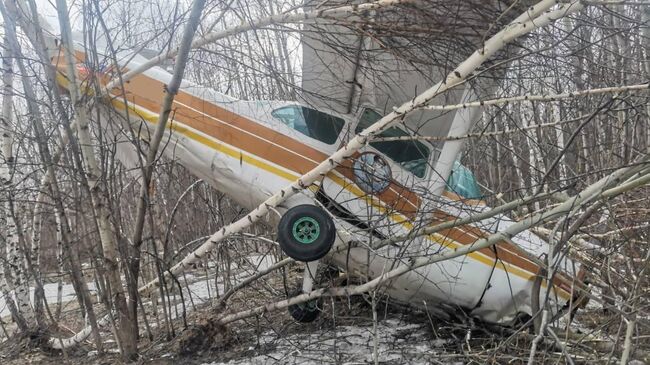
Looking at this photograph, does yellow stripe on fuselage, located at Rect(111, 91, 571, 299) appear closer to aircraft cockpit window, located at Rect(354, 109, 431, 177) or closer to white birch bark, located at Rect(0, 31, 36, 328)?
aircraft cockpit window, located at Rect(354, 109, 431, 177)

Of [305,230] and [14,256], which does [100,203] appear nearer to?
[305,230]

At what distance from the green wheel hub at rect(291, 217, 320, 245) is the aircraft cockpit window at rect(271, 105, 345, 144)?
40.6 inches

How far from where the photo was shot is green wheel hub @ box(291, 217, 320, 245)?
16.9 feet

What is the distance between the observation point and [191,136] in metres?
5.88

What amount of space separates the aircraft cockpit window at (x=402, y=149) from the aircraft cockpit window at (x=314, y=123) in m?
0.24

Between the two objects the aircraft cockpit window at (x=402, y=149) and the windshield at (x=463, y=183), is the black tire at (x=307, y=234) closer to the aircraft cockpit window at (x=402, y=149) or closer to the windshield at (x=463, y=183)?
the aircraft cockpit window at (x=402, y=149)

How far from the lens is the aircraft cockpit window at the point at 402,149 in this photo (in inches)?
225

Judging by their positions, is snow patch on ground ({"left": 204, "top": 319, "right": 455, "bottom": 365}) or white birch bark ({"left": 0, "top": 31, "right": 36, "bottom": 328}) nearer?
snow patch on ground ({"left": 204, "top": 319, "right": 455, "bottom": 365})

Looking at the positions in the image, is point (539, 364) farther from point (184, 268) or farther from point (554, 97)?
point (184, 268)

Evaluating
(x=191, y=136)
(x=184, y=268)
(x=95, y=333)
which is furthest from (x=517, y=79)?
(x=95, y=333)

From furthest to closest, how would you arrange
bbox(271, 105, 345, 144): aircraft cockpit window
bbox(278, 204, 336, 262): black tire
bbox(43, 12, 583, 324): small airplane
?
1. bbox(271, 105, 345, 144): aircraft cockpit window
2. bbox(43, 12, 583, 324): small airplane
3. bbox(278, 204, 336, 262): black tire

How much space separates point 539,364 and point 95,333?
4.45 metres

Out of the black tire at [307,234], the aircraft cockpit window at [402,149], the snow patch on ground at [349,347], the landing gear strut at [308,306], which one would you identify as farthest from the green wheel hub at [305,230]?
the aircraft cockpit window at [402,149]

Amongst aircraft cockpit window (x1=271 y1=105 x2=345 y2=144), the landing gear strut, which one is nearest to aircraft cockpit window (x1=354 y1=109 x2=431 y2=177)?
aircraft cockpit window (x1=271 y1=105 x2=345 y2=144)
